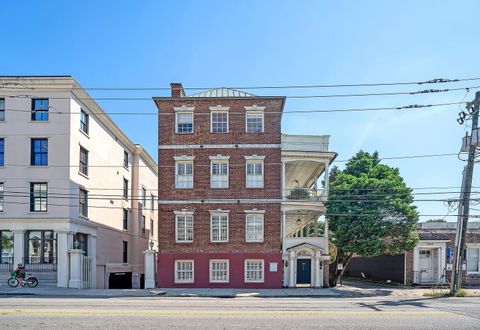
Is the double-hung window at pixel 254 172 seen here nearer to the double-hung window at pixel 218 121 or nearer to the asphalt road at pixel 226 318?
the double-hung window at pixel 218 121

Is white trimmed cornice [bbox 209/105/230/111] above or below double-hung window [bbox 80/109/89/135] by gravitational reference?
above

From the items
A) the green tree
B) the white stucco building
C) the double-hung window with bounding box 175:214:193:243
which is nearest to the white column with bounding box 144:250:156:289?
the double-hung window with bounding box 175:214:193:243

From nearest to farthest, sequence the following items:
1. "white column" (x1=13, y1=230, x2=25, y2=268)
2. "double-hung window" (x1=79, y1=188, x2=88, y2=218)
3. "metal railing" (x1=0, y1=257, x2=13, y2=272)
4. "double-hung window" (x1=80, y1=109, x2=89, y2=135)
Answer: "metal railing" (x1=0, y1=257, x2=13, y2=272), "white column" (x1=13, y1=230, x2=25, y2=268), "double-hung window" (x1=79, y1=188, x2=88, y2=218), "double-hung window" (x1=80, y1=109, x2=89, y2=135)

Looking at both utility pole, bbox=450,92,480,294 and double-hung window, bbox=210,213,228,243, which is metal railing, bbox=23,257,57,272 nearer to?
double-hung window, bbox=210,213,228,243

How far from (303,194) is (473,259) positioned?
39.9ft

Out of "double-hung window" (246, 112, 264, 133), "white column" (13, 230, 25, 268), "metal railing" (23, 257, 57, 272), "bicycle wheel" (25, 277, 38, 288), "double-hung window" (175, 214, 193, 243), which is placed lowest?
"bicycle wheel" (25, 277, 38, 288)

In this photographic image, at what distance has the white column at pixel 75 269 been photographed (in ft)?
86.3

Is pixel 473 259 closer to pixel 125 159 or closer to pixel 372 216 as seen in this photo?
pixel 372 216

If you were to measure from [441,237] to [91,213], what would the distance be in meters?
24.4

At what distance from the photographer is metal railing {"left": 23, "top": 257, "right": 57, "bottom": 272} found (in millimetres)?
27047

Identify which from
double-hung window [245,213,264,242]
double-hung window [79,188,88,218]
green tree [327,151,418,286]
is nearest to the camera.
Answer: green tree [327,151,418,286]

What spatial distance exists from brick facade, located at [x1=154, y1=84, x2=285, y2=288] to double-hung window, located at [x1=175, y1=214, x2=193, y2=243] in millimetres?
264

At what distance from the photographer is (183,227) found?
Result: 28875 mm

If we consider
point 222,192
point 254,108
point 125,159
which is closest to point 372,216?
point 222,192
